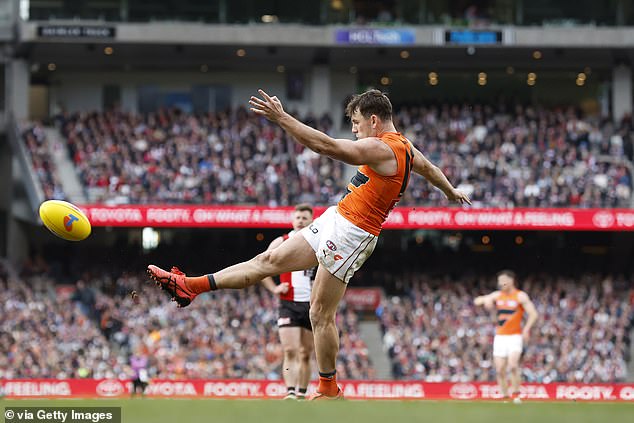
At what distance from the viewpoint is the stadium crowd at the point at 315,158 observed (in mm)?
33281

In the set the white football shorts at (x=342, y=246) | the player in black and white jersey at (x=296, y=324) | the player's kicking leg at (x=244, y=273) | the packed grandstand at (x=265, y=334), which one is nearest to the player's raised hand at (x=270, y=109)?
the white football shorts at (x=342, y=246)

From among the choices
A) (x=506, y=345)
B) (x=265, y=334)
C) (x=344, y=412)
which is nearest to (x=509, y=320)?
(x=506, y=345)

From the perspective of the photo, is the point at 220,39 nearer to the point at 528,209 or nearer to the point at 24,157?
the point at 24,157

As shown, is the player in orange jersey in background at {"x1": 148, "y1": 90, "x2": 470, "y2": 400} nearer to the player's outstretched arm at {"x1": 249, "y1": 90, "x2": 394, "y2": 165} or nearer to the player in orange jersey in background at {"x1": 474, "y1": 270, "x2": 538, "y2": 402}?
the player's outstretched arm at {"x1": 249, "y1": 90, "x2": 394, "y2": 165}

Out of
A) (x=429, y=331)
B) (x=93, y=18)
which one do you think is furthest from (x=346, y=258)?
(x=93, y=18)

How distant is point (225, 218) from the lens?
107 ft

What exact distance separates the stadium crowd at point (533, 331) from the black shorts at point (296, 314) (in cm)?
1466

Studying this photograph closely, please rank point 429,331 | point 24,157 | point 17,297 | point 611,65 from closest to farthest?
point 429,331 → point 17,297 → point 24,157 → point 611,65

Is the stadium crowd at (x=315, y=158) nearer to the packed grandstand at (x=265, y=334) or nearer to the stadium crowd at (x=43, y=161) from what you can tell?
the stadium crowd at (x=43, y=161)

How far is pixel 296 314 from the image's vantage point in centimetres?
1454

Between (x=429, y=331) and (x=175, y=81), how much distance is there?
1379 centimetres

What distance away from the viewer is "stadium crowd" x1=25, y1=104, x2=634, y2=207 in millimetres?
33281

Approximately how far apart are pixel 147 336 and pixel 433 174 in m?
20.4

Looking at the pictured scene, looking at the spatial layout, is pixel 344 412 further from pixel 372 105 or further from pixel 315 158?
pixel 315 158
